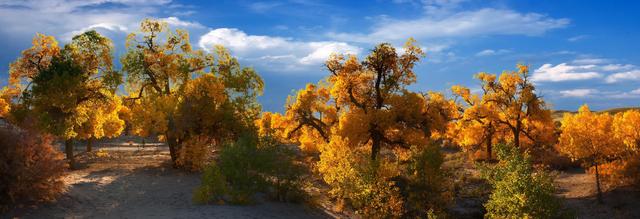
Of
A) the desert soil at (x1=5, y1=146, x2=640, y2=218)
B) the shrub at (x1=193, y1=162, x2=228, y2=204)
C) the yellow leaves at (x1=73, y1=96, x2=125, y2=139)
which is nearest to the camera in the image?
the desert soil at (x1=5, y1=146, x2=640, y2=218)

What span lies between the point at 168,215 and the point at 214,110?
53.1 ft

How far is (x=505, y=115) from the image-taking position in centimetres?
6456

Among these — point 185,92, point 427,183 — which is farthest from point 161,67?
point 427,183

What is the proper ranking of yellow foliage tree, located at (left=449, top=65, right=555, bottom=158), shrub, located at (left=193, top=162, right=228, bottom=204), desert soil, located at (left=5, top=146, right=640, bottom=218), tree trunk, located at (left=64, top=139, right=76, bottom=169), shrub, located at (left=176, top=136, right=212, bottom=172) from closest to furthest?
1. desert soil, located at (left=5, top=146, right=640, bottom=218)
2. shrub, located at (left=193, top=162, right=228, bottom=204)
3. shrub, located at (left=176, top=136, right=212, bottom=172)
4. tree trunk, located at (left=64, top=139, right=76, bottom=169)
5. yellow foliage tree, located at (left=449, top=65, right=555, bottom=158)

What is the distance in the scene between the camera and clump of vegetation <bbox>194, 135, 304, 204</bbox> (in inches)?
1178

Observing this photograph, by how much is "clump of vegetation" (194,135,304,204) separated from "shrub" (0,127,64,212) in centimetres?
805

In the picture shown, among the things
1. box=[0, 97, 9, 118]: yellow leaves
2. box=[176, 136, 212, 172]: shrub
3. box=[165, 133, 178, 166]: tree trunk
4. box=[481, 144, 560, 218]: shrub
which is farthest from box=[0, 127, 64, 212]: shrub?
box=[0, 97, 9, 118]: yellow leaves

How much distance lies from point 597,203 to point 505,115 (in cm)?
2274

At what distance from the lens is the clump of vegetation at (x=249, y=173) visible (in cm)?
2992

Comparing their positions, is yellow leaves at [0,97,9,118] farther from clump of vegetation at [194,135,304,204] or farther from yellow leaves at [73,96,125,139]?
clump of vegetation at [194,135,304,204]

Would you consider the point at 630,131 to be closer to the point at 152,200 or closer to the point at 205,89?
the point at 205,89

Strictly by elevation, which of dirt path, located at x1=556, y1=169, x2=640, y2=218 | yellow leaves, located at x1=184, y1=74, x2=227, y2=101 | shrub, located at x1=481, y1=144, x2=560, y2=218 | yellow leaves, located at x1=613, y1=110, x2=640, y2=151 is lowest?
dirt path, located at x1=556, y1=169, x2=640, y2=218

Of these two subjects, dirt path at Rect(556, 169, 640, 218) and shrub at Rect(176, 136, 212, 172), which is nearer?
shrub at Rect(176, 136, 212, 172)

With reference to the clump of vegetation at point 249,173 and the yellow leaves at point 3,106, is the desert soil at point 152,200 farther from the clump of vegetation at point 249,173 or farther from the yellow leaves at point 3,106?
the yellow leaves at point 3,106
